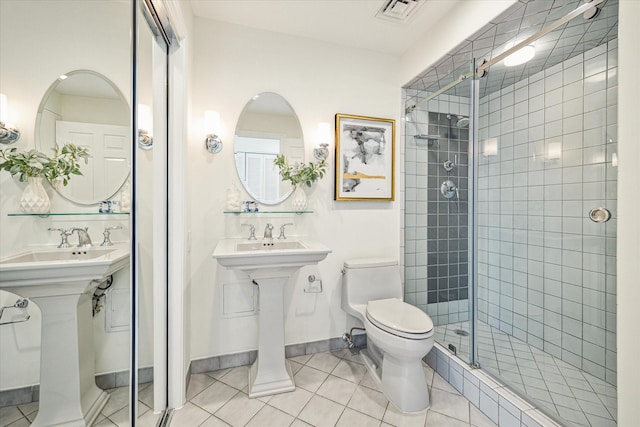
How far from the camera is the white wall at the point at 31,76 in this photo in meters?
0.54

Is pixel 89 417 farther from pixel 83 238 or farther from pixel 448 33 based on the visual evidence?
pixel 448 33

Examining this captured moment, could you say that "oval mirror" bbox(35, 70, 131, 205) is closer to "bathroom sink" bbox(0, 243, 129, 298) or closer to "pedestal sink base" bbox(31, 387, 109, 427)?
"bathroom sink" bbox(0, 243, 129, 298)

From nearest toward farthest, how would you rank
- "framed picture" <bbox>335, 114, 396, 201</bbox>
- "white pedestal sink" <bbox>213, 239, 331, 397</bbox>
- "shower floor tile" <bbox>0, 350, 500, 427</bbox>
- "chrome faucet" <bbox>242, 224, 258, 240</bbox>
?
"shower floor tile" <bbox>0, 350, 500, 427</bbox>
"white pedestal sink" <bbox>213, 239, 331, 397</bbox>
"chrome faucet" <bbox>242, 224, 258, 240</bbox>
"framed picture" <bbox>335, 114, 396, 201</bbox>

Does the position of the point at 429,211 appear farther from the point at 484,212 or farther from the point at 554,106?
the point at 554,106

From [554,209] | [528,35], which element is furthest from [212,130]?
[554,209]

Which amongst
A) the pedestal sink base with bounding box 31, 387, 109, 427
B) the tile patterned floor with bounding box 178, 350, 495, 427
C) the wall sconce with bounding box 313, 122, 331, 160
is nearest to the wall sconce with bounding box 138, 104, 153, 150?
the pedestal sink base with bounding box 31, 387, 109, 427

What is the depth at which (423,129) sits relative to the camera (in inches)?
89.9

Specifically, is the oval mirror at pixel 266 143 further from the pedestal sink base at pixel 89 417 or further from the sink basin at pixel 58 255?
the pedestal sink base at pixel 89 417

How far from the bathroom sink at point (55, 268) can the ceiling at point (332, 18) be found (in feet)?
5.47

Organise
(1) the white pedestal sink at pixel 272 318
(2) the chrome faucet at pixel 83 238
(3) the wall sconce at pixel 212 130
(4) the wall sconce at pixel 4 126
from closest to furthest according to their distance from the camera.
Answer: (4) the wall sconce at pixel 4 126, (2) the chrome faucet at pixel 83 238, (1) the white pedestal sink at pixel 272 318, (3) the wall sconce at pixel 212 130

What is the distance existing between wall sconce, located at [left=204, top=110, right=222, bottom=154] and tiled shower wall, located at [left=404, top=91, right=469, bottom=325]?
150 cm

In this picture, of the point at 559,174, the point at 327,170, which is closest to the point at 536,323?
the point at 559,174

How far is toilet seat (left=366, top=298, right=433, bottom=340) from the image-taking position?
1.52 metres

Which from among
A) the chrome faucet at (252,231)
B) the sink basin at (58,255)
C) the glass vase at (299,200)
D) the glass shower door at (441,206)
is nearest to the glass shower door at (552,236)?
the glass shower door at (441,206)
